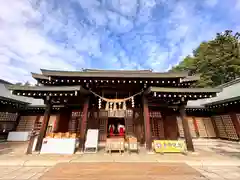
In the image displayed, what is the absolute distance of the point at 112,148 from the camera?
5.52 metres

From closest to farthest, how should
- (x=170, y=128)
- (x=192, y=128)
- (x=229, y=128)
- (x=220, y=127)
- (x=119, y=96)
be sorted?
1. (x=119, y=96)
2. (x=170, y=128)
3. (x=229, y=128)
4. (x=220, y=127)
5. (x=192, y=128)

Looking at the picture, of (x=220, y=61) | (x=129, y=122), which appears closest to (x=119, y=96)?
(x=129, y=122)

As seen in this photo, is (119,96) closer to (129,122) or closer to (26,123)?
(129,122)

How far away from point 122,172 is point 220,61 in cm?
2238

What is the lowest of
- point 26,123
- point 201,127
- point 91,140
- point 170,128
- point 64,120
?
point 91,140

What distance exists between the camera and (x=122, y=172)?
3408mm

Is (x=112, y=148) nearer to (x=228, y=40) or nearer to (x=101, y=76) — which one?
(x=101, y=76)

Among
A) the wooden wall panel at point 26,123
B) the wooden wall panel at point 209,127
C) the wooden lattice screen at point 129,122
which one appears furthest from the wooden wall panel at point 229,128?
the wooden wall panel at point 26,123

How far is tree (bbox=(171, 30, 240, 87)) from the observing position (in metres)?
17.2

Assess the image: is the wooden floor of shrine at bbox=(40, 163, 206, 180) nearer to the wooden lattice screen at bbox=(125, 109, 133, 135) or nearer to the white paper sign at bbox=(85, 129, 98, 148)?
the white paper sign at bbox=(85, 129, 98, 148)

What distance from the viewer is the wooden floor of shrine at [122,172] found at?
311cm

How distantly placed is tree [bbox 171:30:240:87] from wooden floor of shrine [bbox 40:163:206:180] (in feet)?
58.5

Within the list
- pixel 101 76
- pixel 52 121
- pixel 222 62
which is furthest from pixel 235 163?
pixel 222 62

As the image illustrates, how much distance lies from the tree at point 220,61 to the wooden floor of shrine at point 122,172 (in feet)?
58.5
